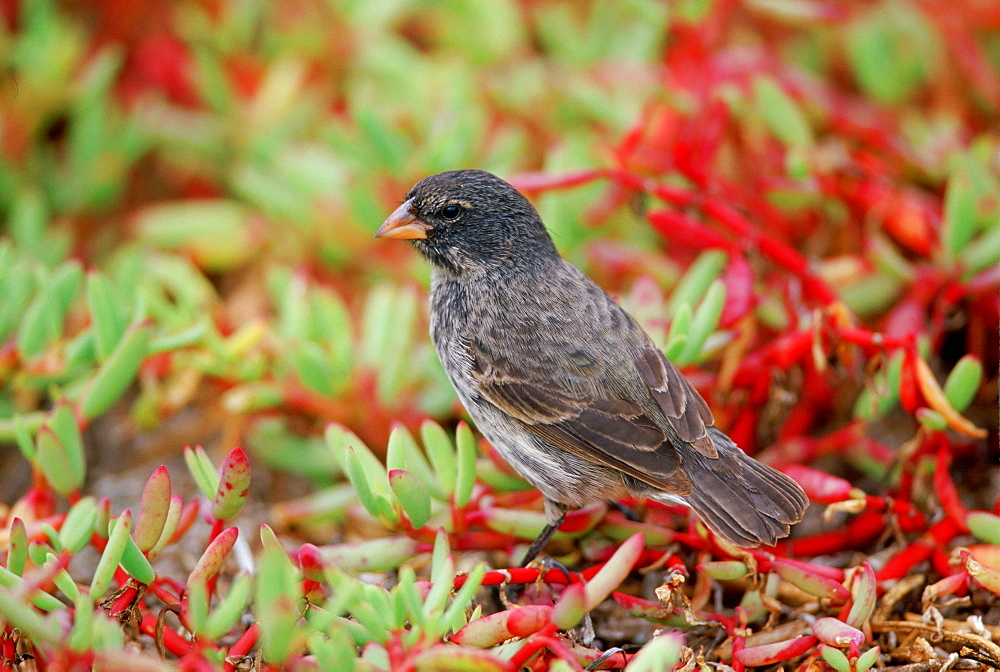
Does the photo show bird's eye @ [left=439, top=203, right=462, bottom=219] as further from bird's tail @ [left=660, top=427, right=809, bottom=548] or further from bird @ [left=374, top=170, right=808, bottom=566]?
bird's tail @ [left=660, top=427, right=809, bottom=548]

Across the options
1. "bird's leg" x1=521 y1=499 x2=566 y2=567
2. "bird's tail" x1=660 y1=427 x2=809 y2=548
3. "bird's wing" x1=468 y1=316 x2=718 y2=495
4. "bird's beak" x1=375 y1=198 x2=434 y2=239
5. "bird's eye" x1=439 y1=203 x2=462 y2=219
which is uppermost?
"bird's eye" x1=439 y1=203 x2=462 y2=219

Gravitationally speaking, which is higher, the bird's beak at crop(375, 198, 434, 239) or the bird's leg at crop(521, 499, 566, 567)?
the bird's beak at crop(375, 198, 434, 239)

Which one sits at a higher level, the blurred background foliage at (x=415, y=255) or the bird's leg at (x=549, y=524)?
the blurred background foliage at (x=415, y=255)

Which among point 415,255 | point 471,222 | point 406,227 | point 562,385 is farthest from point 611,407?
point 415,255

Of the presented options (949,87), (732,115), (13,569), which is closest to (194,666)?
(13,569)

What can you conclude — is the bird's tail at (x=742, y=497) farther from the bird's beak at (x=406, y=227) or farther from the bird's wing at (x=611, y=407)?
the bird's beak at (x=406, y=227)

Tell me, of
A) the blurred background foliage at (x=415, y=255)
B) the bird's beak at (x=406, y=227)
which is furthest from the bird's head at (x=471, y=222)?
the blurred background foliage at (x=415, y=255)

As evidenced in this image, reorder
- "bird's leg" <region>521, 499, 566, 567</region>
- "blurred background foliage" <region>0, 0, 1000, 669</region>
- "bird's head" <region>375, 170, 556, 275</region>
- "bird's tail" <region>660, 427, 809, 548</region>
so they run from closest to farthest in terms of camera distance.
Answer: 1. "bird's tail" <region>660, 427, 809, 548</region>
2. "bird's leg" <region>521, 499, 566, 567</region>
3. "blurred background foliage" <region>0, 0, 1000, 669</region>
4. "bird's head" <region>375, 170, 556, 275</region>

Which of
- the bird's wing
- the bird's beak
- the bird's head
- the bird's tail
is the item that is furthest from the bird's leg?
the bird's beak
